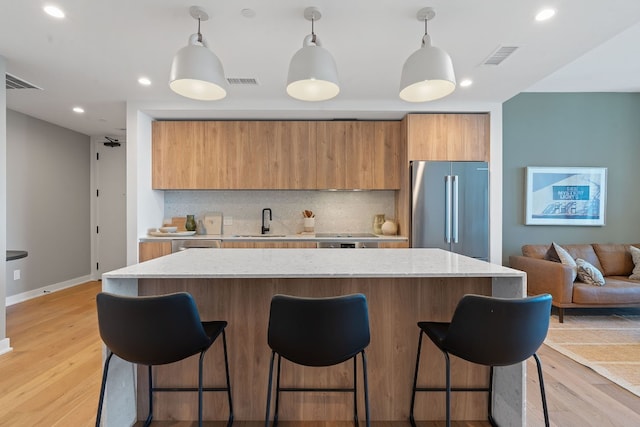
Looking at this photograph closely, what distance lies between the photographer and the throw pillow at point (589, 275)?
3.48m

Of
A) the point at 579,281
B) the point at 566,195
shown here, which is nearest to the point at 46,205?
the point at 579,281

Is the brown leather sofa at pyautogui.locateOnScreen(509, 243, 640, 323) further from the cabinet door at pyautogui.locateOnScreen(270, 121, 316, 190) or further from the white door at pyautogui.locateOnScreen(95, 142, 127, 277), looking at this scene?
the white door at pyautogui.locateOnScreen(95, 142, 127, 277)

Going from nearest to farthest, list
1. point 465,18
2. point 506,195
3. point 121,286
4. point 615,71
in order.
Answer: point 121,286 < point 465,18 < point 615,71 < point 506,195

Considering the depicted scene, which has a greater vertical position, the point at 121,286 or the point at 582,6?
the point at 582,6

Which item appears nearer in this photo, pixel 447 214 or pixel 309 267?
pixel 309 267

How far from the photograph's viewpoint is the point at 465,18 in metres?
2.19

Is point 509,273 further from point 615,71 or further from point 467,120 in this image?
point 615,71

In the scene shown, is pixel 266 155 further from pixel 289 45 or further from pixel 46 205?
pixel 46 205

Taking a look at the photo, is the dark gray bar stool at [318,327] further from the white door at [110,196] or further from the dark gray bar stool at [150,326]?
the white door at [110,196]

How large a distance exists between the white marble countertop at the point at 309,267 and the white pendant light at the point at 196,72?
40.1 inches

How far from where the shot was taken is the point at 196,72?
177cm

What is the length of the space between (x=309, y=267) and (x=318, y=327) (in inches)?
15.1

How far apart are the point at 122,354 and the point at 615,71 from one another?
221 inches

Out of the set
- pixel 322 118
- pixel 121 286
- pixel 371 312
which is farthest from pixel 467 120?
pixel 121 286
